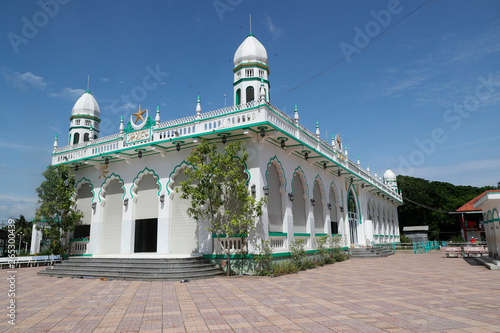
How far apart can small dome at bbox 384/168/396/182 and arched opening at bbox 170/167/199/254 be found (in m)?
36.1

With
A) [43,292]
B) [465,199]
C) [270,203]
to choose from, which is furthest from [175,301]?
[465,199]

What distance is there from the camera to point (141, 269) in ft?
40.5

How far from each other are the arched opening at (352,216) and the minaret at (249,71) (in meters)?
11.7

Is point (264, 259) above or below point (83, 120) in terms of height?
below

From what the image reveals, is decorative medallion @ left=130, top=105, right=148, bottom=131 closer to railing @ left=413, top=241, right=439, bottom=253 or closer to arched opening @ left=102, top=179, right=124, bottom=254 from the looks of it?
arched opening @ left=102, top=179, right=124, bottom=254

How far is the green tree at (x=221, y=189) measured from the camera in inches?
500

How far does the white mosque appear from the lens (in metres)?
13.8

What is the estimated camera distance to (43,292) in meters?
9.48

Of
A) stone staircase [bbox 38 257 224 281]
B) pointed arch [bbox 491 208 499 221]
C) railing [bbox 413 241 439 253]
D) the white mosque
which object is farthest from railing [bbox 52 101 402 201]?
railing [bbox 413 241 439 253]

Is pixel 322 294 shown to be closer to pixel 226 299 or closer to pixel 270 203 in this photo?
pixel 226 299

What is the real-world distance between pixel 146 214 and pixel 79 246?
16.7ft

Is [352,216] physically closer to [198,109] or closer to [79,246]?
[198,109]

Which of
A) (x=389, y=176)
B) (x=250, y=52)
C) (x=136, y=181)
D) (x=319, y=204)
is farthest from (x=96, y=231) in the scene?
(x=389, y=176)

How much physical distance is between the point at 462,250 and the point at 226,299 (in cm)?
1954
